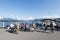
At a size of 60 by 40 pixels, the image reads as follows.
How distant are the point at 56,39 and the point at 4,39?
159 inches

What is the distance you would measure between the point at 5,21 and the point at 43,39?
11.6 m

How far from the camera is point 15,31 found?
527 inches

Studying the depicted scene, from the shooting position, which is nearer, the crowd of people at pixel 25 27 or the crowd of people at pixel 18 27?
the crowd of people at pixel 25 27

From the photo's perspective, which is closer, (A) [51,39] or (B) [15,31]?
(A) [51,39]

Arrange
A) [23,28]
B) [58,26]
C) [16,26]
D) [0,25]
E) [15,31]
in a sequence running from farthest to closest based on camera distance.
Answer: [0,25]
[58,26]
[23,28]
[16,26]
[15,31]

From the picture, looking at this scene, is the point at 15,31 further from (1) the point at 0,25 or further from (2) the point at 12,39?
(1) the point at 0,25

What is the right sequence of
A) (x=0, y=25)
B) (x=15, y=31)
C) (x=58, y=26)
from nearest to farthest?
(x=15, y=31) < (x=58, y=26) < (x=0, y=25)

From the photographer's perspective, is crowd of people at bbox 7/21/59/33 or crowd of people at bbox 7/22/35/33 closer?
crowd of people at bbox 7/21/59/33

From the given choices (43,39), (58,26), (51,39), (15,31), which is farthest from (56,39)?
(58,26)

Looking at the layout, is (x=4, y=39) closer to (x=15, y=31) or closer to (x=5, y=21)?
(x=15, y=31)

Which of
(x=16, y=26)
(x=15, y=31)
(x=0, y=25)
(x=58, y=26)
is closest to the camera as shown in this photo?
(x=15, y=31)

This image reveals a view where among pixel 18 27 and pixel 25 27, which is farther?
pixel 25 27

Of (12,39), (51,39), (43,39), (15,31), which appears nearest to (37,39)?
(43,39)

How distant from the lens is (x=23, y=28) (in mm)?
15555
